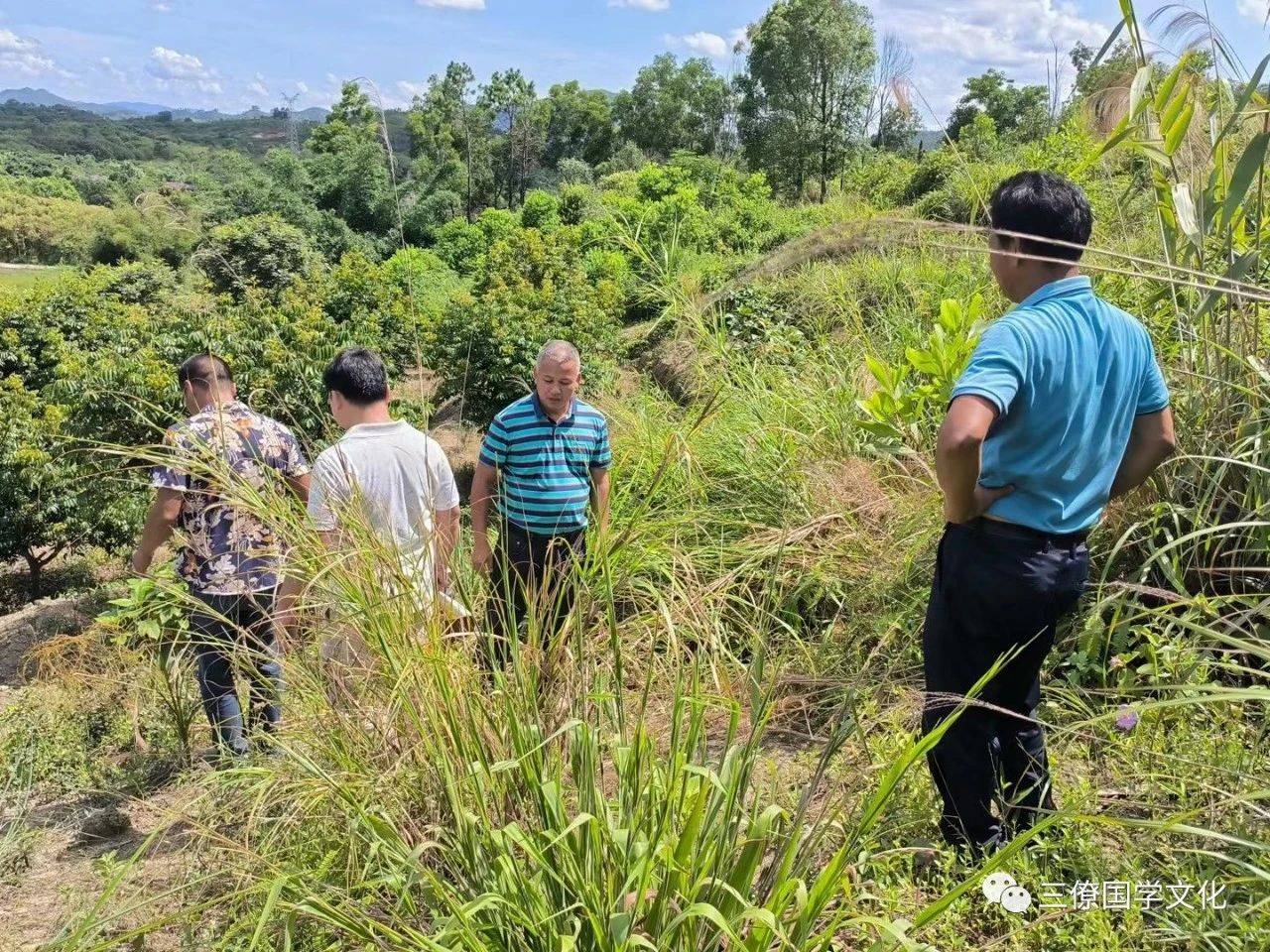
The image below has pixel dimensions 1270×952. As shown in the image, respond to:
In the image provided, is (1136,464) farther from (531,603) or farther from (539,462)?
(539,462)

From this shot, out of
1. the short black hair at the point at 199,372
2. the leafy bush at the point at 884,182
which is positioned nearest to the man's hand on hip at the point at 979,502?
the short black hair at the point at 199,372

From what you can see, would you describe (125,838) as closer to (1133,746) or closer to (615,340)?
(1133,746)

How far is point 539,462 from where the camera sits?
11.0ft

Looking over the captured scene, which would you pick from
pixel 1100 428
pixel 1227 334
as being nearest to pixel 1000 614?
pixel 1100 428

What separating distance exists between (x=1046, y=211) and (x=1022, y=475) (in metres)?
0.58

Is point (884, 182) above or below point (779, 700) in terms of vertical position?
above

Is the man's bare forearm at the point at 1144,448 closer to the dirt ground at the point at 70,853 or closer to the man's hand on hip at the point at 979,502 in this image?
the man's hand on hip at the point at 979,502

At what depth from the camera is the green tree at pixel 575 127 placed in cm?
6031

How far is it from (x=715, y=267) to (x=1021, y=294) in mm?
10068

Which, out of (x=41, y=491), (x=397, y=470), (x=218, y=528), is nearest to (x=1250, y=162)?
(x=397, y=470)

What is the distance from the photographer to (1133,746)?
2.13m

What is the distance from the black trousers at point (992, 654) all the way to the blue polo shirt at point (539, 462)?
1610 mm

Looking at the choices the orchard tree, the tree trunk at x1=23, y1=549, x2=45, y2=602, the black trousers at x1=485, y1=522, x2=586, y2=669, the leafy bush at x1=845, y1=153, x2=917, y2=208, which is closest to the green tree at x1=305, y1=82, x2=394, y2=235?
the leafy bush at x1=845, y1=153, x2=917, y2=208

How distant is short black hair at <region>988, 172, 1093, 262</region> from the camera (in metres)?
1.86
